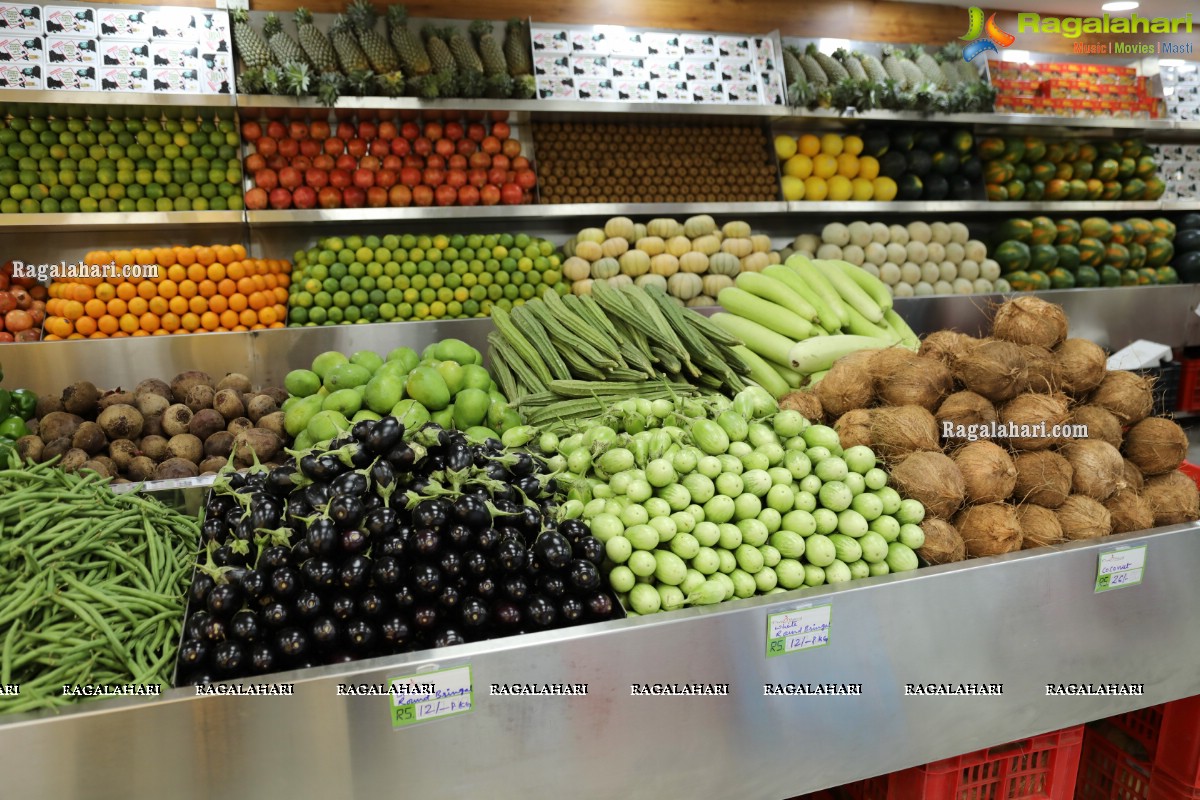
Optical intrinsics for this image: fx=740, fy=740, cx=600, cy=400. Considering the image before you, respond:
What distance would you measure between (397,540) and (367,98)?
356cm

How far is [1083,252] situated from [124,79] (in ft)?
21.0

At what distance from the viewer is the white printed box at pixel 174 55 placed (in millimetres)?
4066

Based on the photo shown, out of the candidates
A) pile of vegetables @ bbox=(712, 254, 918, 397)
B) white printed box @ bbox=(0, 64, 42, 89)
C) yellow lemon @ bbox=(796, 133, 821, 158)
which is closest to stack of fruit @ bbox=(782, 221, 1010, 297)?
yellow lemon @ bbox=(796, 133, 821, 158)

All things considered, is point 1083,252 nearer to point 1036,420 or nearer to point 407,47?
point 1036,420

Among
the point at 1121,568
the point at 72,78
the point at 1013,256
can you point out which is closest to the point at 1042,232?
the point at 1013,256

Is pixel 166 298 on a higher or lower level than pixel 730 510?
higher

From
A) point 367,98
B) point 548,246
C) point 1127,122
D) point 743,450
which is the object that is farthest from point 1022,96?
point 743,450

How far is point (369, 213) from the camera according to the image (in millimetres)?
4148

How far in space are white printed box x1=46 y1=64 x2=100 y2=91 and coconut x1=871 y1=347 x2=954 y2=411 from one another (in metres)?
4.32

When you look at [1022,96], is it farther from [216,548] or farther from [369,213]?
[216,548]

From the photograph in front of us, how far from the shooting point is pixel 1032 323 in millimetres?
1939

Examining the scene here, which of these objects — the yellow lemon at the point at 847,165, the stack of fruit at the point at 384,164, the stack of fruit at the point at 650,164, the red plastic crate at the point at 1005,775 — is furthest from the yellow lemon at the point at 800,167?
the red plastic crate at the point at 1005,775

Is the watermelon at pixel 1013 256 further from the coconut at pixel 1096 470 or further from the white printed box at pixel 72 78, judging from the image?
the white printed box at pixel 72 78

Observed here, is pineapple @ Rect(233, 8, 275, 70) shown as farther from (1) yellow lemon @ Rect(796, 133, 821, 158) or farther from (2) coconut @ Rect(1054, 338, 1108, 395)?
(2) coconut @ Rect(1054, 338, 1108, 395)
